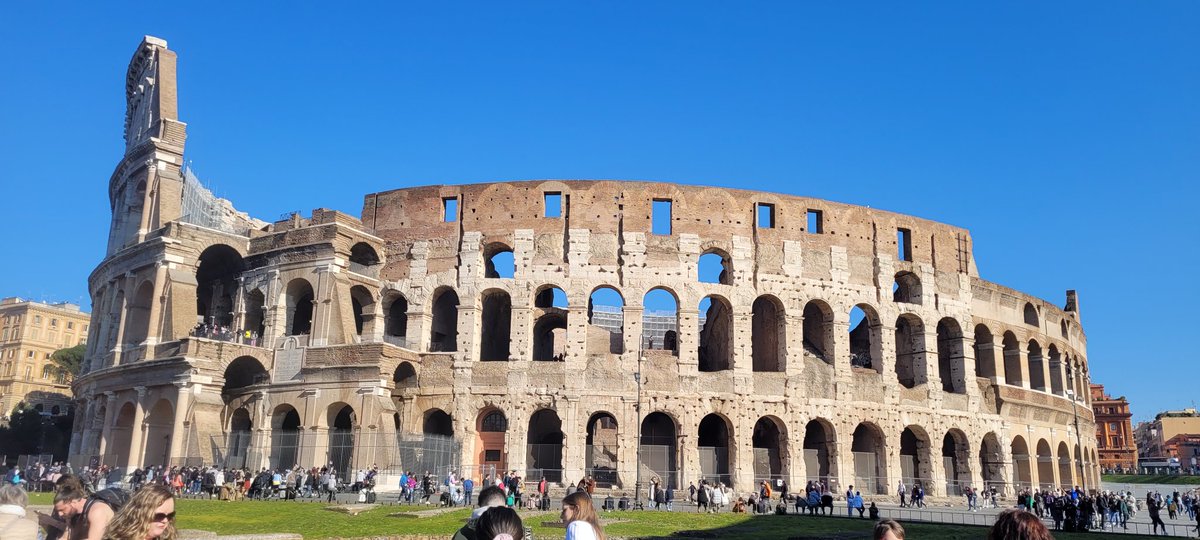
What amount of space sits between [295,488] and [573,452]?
9198 millimetres

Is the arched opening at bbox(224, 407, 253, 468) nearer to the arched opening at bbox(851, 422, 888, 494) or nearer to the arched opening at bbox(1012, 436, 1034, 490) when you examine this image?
the arched opening at bbox(851, 422, 888, 494)

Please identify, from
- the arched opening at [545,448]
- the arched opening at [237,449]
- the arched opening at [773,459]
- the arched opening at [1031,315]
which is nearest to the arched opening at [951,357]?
the arched opening at [1031,315]

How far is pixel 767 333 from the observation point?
35.1 meters

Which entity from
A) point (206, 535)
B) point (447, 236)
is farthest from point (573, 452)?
point (206, 535)

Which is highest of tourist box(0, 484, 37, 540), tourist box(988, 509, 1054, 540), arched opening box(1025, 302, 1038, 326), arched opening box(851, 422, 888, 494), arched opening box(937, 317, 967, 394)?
arched opening box(1025, 302, 1038, 326)

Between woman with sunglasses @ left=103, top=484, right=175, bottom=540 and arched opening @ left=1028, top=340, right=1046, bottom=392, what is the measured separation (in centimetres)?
4090

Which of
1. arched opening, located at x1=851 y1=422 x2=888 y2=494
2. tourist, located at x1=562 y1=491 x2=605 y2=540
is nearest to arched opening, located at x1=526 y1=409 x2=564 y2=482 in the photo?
arched opening, located at x1=851 y1=422 x2=888 y2=494

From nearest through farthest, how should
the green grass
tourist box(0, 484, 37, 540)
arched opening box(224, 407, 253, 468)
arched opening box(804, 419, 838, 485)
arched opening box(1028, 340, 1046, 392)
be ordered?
tourist box(0, 484, 37, 540)
arched opening box(224, 407, 253, 468)
arched opening box(804, 419, 838, 485)
arched opening box(1028, 340, 1046, 392)
the green grass

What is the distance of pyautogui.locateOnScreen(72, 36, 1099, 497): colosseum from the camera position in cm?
3105

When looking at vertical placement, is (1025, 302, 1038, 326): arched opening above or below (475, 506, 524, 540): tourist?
above

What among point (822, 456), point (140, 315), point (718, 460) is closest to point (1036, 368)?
point (822, 456)

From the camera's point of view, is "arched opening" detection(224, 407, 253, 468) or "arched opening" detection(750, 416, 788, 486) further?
"arched opening" detection(750, 416, 788, 486)

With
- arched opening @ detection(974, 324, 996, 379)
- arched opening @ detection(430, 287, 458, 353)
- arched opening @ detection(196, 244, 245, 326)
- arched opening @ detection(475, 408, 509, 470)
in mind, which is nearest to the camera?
arched opening @ detection(475, 408, 509, 470)

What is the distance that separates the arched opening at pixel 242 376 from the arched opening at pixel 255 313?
140 cm
